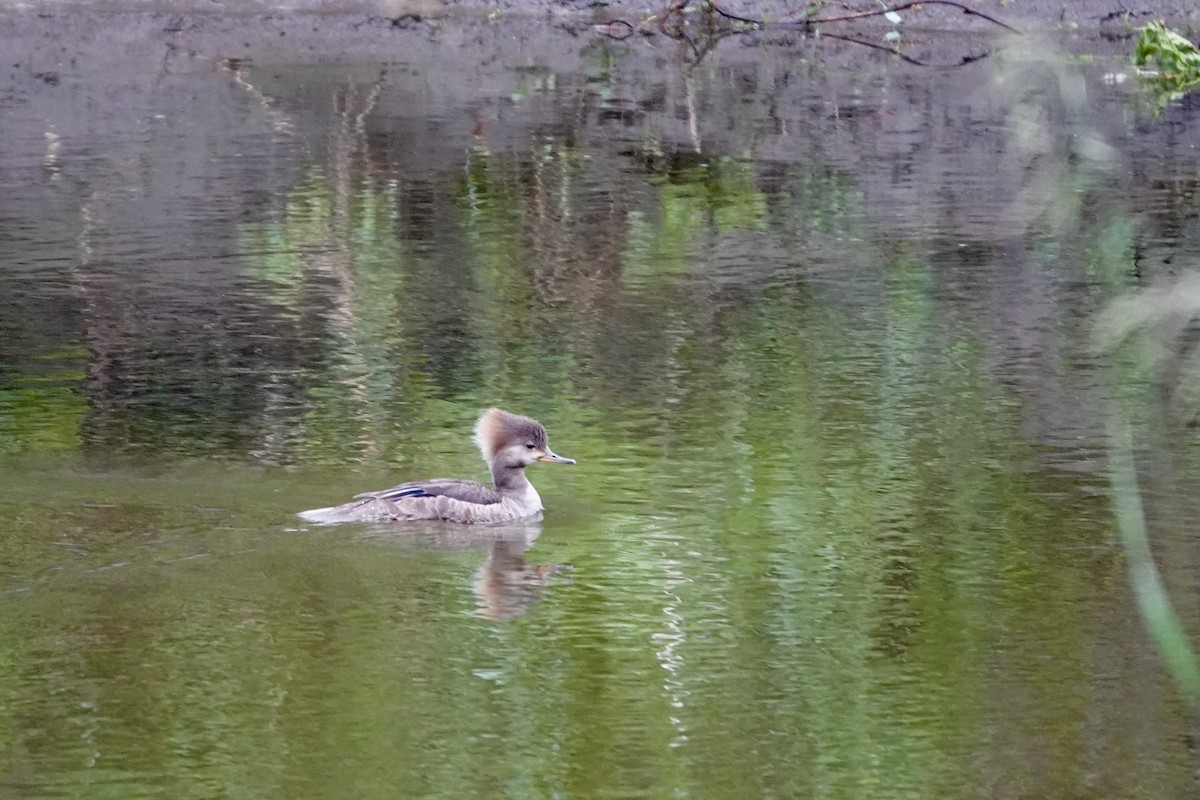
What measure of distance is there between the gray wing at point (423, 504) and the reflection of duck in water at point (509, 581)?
0.20 m

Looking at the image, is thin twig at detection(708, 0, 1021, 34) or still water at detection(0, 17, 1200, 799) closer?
still water at detection(0, 17, 1200, 799)

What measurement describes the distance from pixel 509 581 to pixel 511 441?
1.05 meters

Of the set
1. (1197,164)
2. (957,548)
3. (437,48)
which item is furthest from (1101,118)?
(957,548)

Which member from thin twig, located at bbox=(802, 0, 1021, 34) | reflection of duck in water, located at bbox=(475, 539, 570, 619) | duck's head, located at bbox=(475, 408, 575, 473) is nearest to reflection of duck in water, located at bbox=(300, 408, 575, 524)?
duck's head, located at bbox=(475, 408, 575, 473)

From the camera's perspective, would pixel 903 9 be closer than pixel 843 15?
Yes

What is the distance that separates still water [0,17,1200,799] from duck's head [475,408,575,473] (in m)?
0.22

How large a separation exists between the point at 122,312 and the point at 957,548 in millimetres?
5324

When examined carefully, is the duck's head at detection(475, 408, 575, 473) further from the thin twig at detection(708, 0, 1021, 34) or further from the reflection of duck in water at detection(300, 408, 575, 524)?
the thin twig at detection(708, 0, 1021, 34)

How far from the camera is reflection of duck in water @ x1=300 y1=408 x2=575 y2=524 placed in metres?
7.60

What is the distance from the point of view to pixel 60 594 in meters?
6.77

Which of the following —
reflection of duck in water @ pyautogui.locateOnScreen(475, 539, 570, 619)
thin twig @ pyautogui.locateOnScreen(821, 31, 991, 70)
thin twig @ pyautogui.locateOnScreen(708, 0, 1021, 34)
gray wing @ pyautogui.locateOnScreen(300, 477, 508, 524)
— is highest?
thin twig @ pyautogui.locateOnScreen(708, 0, 1021, 34)

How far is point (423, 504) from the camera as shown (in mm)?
7684

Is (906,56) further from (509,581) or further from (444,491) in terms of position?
(509,581)

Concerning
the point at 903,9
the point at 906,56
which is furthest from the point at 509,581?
the point at 903,9
